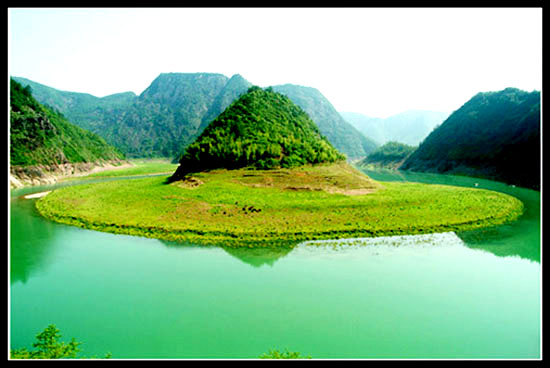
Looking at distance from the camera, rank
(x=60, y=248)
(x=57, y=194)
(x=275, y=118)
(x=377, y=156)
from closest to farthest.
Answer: (x=60, y=248) < (x=57, y=194) < (x=275, y=118) < (x=377, y=156)

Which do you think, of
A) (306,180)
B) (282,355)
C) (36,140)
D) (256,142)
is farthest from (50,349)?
(36,140)

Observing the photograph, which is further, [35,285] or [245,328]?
[35,285]

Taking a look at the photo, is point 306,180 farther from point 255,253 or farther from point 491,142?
point 491,142

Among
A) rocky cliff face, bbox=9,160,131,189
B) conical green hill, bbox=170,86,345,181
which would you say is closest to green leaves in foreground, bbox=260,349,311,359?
conical green hill, bbox=170,86,345,181
